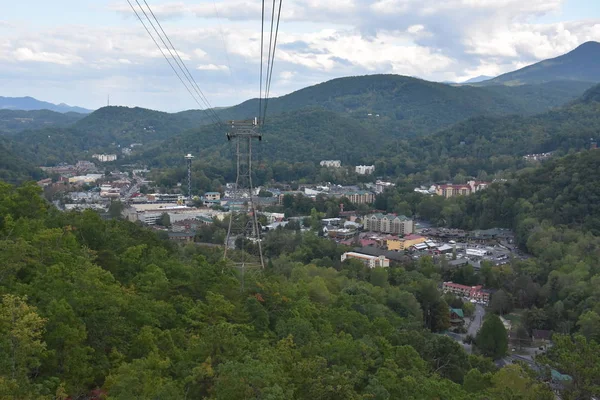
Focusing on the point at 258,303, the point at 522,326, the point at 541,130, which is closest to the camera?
the point at 258,303

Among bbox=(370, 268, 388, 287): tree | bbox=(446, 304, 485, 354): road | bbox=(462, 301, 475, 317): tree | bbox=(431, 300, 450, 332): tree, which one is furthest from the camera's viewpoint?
bbox=(462, 301, 475, 317): tree

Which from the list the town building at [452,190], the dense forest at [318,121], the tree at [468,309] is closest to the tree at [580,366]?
the tree at [468,309]

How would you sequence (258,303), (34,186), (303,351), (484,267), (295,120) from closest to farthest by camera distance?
(303,351)
(258,303)
(34,186)
(484,267)
(295,120)

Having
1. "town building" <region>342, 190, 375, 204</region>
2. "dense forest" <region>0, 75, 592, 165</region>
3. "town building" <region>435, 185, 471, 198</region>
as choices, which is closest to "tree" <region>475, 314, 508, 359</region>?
"town building" <region>342, 190, 375, 204</region>

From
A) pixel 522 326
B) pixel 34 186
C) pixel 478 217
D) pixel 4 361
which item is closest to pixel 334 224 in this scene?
pixel 478 217

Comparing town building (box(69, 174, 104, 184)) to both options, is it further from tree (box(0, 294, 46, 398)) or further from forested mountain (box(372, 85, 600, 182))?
tree (box(0, 294, 46, 398))

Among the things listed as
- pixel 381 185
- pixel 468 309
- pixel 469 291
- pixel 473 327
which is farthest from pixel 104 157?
pixel 473 327

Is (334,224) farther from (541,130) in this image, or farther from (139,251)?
(541,130)
